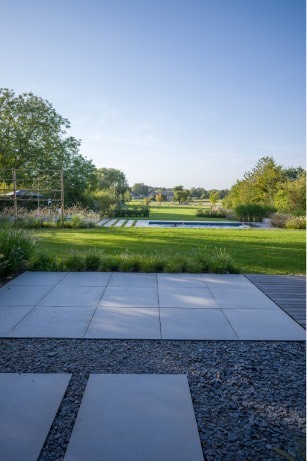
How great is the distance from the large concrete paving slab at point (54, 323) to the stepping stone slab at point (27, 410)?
70cm

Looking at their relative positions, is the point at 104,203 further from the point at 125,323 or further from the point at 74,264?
the point at 125,323

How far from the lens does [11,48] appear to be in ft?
21.7

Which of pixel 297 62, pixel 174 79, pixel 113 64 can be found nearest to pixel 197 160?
pixel 174 79

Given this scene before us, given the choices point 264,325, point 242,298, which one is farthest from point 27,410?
point 242,298

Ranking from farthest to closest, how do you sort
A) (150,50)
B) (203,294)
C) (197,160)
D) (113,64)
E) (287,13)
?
(197,160), (113,64), (150,50), (287,13), (203,294)

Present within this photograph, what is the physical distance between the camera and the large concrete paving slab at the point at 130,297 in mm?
3652

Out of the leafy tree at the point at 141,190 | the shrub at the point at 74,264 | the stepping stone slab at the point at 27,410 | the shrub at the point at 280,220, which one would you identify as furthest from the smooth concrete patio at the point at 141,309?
the leafy tree at the point at 141,190

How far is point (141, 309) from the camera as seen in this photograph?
3.49 m

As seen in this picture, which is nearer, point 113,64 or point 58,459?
point 58,459

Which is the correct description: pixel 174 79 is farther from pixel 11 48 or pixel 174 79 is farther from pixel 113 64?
pixel 11 48

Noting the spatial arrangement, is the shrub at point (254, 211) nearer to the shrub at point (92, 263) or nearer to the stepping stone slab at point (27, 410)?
the shrub at point (92, 263)

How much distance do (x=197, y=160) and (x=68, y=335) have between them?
72.3ft

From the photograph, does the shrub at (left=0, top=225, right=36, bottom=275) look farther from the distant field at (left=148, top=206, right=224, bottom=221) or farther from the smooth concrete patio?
the distant field at (left=148, top=206, right=224, bottom=221)

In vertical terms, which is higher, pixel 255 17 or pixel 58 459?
pixel 255 17
